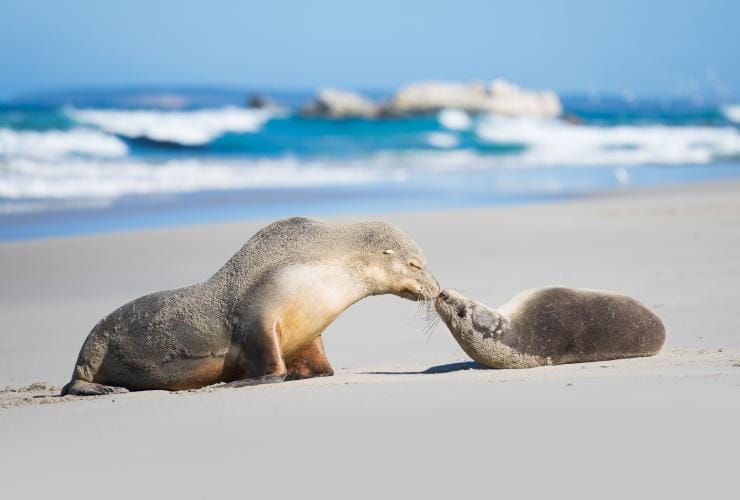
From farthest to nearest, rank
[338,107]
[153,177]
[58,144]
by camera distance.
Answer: [338,107], [58,144], [153,177]

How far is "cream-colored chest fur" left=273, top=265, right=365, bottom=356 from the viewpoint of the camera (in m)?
5.71

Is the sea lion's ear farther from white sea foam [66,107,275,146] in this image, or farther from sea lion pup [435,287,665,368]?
white sea foam [66,107,275,146]

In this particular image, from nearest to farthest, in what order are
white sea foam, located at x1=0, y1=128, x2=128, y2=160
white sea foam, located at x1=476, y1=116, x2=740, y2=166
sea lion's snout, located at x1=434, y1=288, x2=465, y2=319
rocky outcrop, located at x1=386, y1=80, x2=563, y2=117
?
sea lion's snout, located at x1=434, y1=288, x2=465, y2=319
white sea foam, located at x1=0, y1=128, x2=128, y2=160
white sea foam, located at x1=476, y1=116, x2=740, y2=166
rocky outcrop, located at x1=386, y1=80, x2=563, y2=117

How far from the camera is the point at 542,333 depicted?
19.7 feet

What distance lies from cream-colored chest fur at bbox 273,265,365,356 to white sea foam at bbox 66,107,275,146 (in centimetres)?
3168

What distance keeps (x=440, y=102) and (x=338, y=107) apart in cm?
799

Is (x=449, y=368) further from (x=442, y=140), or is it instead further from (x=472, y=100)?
(x=472, y=100)

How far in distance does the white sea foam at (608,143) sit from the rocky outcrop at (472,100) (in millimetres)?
7336

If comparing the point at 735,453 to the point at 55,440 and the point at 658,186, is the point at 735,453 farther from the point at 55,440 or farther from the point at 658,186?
the point at 658,186

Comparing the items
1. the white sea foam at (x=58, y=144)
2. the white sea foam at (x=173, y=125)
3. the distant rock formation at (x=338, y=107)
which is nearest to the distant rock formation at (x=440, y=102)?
the distant rock formation at (x=338, y=107)

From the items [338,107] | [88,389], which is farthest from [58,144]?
[338,107]

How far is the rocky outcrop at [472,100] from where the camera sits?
67125mm

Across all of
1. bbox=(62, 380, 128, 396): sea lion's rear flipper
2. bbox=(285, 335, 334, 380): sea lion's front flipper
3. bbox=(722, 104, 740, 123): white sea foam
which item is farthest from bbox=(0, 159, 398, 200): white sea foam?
bbox=(722, 104, 740, 123): white sea foam

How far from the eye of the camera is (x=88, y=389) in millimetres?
5832
